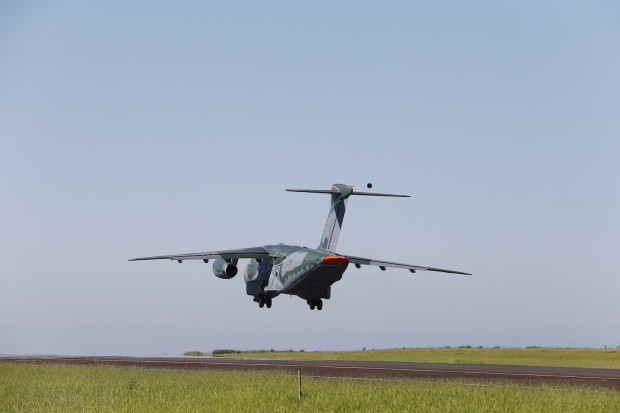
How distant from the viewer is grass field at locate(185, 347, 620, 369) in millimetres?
48625

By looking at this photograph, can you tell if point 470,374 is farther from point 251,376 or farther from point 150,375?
point 150,375

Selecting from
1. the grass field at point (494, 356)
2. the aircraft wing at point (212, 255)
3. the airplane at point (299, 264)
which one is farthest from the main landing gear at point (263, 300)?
the grass field at point (494, 356)

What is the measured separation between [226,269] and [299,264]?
9.04m

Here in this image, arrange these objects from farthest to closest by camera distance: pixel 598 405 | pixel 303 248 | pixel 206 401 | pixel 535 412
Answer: pixel 303 248 < pixel 206 401 < pixel 598 405 < pixel 535 412

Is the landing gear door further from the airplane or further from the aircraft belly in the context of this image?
the aircraft belly

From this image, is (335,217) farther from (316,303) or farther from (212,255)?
(212,255)

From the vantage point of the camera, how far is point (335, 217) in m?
48.5

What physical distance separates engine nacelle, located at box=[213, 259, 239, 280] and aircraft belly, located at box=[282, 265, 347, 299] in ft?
17.2

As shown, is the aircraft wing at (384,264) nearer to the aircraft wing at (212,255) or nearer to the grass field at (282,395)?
the aircraft wing at (212,255)

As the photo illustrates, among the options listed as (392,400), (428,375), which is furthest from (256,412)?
(428,375)

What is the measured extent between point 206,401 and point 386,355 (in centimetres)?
3442

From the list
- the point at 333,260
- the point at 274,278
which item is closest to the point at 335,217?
the point at 274,278

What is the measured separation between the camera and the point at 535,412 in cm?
2120

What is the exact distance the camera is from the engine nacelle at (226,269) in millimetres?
51075
